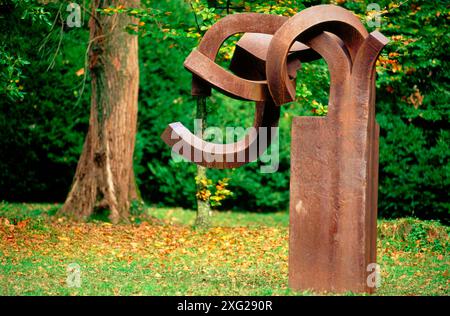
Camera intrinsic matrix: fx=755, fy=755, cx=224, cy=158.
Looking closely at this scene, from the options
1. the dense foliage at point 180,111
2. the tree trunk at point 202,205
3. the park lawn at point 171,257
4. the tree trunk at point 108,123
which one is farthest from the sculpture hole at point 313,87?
the tree trunk at point 108,123

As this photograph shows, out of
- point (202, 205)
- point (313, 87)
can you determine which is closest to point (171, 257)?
point (202, 205)

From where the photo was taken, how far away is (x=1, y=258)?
996 centimetres

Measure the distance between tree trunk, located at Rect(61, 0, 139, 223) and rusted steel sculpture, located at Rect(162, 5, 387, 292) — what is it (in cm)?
592

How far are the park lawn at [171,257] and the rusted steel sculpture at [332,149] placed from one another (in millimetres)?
480

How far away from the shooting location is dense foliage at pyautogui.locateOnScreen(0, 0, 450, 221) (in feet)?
43.2

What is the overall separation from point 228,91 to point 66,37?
8466mm

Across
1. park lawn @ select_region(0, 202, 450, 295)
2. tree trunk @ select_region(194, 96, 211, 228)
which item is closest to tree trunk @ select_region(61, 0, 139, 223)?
park lawn @ select_region(0, 202, 450, 295)

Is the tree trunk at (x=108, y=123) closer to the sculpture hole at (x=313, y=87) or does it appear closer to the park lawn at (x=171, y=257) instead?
the park lawn at (x=171, y=257)

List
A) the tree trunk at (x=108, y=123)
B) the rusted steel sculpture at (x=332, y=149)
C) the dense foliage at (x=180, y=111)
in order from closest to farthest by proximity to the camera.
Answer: the rusted steel sculpture at (x=332, y=149), the dense foliage at (x=180, y=111), the tree trunk at (x=108, y=123)

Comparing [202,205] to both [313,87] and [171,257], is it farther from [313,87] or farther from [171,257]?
[313,87]

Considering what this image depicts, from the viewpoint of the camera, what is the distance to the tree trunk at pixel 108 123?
1362 centimetres

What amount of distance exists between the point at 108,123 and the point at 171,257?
3856 mm

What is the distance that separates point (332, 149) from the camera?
771cm

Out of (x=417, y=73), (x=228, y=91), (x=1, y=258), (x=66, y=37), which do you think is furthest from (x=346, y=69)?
(x=66, y=37)
